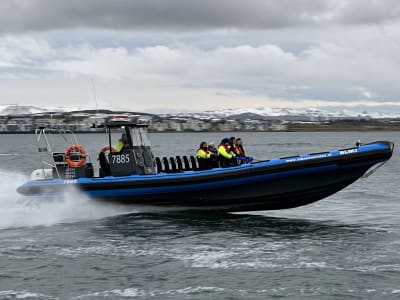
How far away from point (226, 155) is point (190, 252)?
3801 millimetres

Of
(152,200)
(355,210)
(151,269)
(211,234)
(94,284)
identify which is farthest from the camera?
(355,210)

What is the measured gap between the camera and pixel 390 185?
25328 mm

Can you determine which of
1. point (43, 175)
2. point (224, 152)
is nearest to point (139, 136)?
point (224, 152)

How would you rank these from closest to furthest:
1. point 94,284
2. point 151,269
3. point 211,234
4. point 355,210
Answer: point 94,284 → point 151,269 → point 211,234 → point 355,210

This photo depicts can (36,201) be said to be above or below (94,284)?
above

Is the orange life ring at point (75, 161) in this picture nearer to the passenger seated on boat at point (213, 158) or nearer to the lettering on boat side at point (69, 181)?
the lettering on boat side at point (69, 181)

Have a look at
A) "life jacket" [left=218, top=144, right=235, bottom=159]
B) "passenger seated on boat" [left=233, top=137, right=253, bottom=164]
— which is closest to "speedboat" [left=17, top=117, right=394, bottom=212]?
"life jacket" [left=218, top=144, right=235, bottom=159]

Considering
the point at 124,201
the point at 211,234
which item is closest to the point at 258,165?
the point at 211,234

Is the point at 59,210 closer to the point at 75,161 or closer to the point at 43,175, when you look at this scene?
the point at 43,175

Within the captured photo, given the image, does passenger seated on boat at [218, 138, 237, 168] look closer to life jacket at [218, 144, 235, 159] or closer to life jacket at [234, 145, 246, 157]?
life jacket at [218, 144, 235, 159]

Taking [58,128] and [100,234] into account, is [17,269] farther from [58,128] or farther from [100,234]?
[58,128]

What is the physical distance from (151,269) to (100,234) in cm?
330

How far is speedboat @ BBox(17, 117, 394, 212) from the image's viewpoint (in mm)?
13758

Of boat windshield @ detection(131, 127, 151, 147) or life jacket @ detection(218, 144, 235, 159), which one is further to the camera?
boat windshield @ detection(131, 127, 151, 147)
